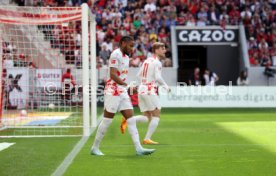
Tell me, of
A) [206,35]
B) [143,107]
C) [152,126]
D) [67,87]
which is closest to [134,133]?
[152,126]

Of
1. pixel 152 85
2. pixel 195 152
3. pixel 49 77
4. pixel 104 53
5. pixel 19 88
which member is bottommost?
pixel 195 152

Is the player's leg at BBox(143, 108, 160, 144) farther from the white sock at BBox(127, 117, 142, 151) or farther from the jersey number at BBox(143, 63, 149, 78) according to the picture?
the white sock at BBox(127, 117, 142, 151)

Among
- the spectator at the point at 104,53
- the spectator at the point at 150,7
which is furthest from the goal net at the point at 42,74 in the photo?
the spectator at the point at 150,7

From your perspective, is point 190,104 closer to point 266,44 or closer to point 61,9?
point 266,44

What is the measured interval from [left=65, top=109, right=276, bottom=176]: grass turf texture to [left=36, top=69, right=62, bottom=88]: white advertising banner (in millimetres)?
5029

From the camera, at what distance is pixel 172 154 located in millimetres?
13023

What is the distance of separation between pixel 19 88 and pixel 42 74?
233cm

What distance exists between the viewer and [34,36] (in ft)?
75.3

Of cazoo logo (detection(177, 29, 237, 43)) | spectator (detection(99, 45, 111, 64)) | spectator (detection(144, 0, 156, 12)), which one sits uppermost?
spectator (detection(144, 0, 156, 12))

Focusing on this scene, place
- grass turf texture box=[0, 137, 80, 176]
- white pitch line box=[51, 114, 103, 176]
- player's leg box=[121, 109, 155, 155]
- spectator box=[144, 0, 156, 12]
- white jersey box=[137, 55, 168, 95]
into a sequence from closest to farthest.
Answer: white pitch line box=[51, 114, 103, 176] → grass turf texture box=[0, 137, 80, 176] → player's leg box=[121, 109, 155, 155] → white jersey box=[137, 55, 168, 95] → spectator box=[144, 0, 156, 12]

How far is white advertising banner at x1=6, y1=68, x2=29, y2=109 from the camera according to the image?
23.9 meters

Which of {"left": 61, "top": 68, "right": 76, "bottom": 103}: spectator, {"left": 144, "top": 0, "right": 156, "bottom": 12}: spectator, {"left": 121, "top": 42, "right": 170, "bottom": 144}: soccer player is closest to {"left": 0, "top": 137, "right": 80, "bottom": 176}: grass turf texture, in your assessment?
{"left": 121, "top": 42, "right": 170, "bottom": 144}: soccer player

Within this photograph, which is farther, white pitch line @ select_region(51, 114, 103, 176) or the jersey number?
the jersey number

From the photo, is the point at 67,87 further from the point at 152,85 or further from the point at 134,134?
the point at 134,134
